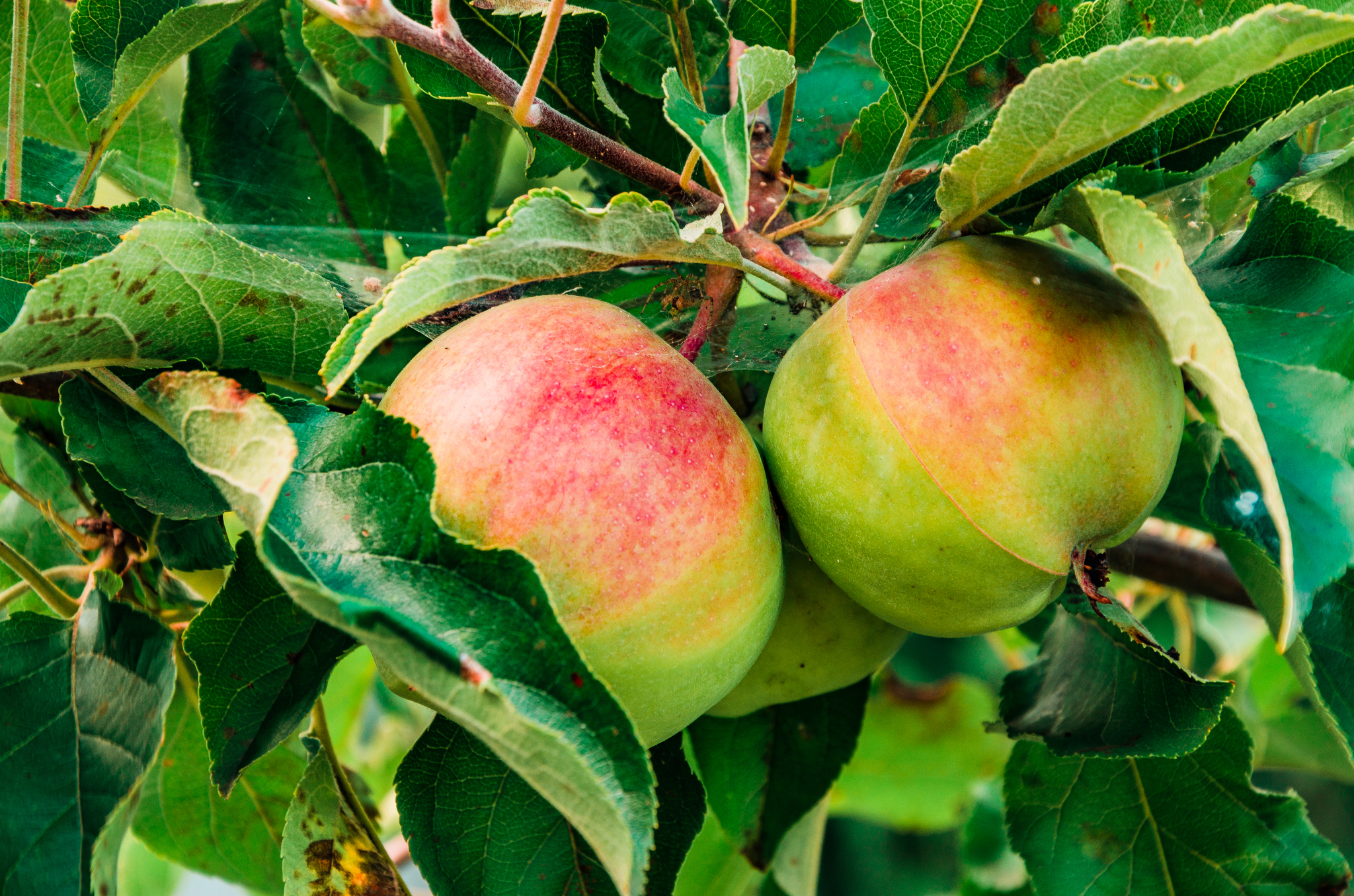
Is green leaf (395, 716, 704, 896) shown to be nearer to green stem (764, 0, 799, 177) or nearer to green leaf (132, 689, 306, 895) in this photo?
green leaf (132, 689, 306, 895)

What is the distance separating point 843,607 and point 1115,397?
0.91 ft

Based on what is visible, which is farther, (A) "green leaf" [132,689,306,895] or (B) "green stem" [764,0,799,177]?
(A) "green leaf" [132,689,306,895]

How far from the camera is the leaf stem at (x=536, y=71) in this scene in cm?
61

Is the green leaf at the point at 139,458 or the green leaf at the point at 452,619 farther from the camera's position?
the green leaf at the point at 139,458

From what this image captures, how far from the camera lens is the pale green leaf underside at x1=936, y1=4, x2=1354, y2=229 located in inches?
18.2

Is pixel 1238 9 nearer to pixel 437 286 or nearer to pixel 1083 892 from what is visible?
pixel 437 286

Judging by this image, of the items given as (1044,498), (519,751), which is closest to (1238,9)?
(1044,498)

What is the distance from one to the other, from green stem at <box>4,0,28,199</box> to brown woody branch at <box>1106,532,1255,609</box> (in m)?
1.21

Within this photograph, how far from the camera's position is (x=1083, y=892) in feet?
2.96

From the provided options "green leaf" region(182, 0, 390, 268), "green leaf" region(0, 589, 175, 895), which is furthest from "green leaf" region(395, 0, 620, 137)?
"green leaf" region(0, 589, 175, 895)

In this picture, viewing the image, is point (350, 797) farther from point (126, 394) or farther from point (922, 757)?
point (922, 757)

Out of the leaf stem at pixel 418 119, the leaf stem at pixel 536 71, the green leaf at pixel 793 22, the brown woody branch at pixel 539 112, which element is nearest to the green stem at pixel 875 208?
the brown woody branch at pixel 539 112

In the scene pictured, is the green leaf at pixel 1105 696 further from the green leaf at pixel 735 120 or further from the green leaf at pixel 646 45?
the green leaf at pixel 646 45

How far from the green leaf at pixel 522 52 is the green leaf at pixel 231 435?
289 millimetres
